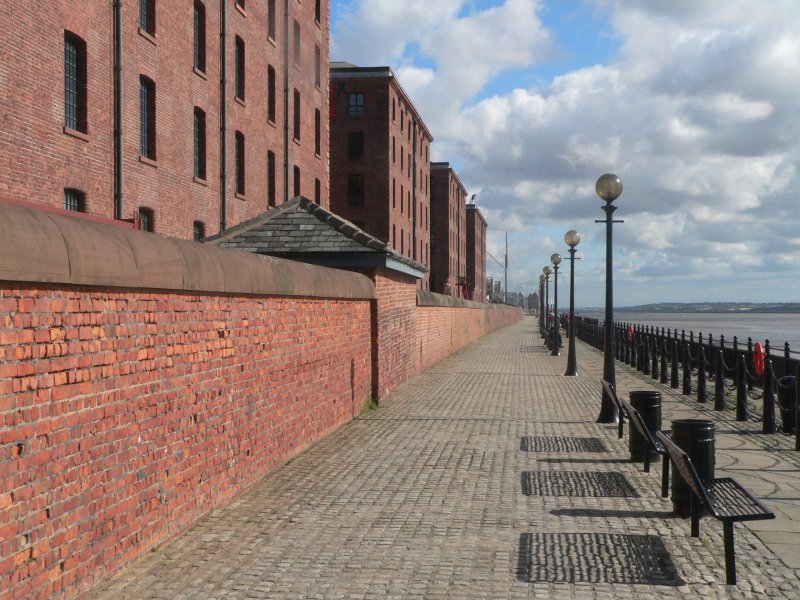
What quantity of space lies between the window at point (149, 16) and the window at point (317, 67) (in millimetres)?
16366

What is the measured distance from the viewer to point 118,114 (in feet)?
69.3

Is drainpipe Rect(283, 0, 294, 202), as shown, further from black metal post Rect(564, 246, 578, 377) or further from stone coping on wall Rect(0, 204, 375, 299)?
stone coping on wall Rect(0, 204, 375, 299)

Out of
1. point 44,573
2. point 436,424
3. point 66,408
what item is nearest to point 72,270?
point 66,408

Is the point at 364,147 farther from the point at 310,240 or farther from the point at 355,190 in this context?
the point at 310,240

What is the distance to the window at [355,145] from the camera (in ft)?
178

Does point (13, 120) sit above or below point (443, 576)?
above

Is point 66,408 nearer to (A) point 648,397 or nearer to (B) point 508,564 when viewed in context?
(B) point 508,564

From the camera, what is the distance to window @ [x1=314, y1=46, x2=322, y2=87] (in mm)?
39344

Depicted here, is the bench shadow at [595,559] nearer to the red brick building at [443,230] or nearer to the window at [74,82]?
the window at [74,82]

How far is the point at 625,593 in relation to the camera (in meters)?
5.30

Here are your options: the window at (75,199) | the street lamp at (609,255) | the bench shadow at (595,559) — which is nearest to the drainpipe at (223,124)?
the window at (75,199)

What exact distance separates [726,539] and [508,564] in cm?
137

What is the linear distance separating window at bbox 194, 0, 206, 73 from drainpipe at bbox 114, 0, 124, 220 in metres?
5.48

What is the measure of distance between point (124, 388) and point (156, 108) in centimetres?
1883
